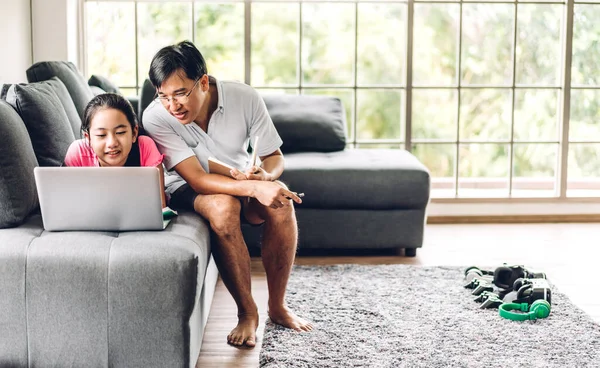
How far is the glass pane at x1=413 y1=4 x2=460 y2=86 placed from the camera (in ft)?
17.3

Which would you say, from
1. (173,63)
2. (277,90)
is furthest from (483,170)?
(173,63)

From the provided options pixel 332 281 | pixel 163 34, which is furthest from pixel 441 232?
pixel 163 34

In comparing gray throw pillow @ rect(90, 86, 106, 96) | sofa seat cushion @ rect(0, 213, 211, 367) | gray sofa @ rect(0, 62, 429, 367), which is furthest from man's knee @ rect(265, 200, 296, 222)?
gray throw pillow @ rect(90, 86, 106, 96)

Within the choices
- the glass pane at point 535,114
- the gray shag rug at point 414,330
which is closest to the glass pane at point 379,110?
the glass pane at point 535,114

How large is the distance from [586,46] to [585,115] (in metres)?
0.46

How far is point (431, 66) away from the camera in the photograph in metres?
5.35

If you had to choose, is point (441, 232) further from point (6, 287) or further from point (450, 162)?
point (6, 287)

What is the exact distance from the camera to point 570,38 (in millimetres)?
5305

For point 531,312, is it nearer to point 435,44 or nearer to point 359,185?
point 359,185

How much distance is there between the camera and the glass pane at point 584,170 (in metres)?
5.46

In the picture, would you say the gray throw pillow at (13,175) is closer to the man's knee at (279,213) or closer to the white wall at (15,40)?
the man's knee at (279,213)

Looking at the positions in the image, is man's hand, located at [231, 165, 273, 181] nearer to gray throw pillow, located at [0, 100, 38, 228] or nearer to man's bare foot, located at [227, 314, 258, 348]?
man's bare foot, located at [227, 314, 258, 348]

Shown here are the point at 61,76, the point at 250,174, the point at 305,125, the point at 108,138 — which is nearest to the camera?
the point at 108,138

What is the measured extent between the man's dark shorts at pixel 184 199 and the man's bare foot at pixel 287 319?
37 cm
